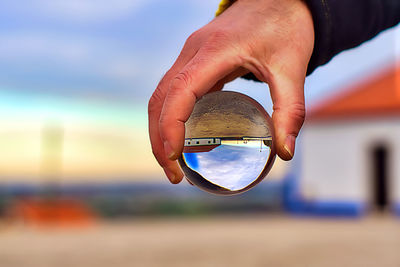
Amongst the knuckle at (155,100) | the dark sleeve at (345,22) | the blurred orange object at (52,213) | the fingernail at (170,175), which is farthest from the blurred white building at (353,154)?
the knuckle at (155,100)

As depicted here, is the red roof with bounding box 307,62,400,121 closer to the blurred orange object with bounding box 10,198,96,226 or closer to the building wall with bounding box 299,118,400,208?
the building wall with bounding box 299,118,400,208

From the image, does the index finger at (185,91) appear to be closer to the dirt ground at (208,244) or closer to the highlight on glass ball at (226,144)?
the highlight on glass ball at (226,144)

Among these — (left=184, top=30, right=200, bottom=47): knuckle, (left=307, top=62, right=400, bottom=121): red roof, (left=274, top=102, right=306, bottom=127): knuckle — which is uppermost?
(left=307, top=62, right=400, bottom=121): red roof

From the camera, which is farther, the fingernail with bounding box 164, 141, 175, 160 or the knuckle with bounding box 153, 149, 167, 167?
the knuckle with bounding box 153, 149, 167, 167

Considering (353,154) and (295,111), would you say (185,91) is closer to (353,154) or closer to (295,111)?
(295,111)

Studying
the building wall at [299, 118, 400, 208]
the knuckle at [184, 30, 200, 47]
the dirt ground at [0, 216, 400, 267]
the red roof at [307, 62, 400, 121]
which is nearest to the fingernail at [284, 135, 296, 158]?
the knuckle at [184, 30, 200, 47]

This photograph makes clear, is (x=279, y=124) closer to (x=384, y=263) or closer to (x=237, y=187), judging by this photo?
(x=237, y=187)

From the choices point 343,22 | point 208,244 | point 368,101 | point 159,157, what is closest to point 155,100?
point 159,157
